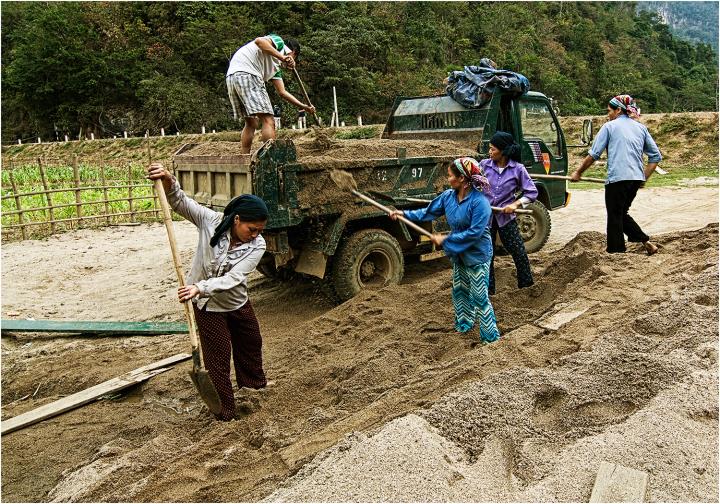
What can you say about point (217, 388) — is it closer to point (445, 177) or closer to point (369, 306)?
point (369, 306)

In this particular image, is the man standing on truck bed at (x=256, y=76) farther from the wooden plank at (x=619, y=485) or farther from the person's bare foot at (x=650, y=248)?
the wooden plank at (x=619, y=485)

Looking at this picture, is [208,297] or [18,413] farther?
[18,413]

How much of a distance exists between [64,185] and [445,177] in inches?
643

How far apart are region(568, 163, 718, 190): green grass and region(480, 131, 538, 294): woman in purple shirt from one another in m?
10.00

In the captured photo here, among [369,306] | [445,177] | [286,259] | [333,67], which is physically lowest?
[369,306]

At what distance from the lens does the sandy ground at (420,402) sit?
2.79m

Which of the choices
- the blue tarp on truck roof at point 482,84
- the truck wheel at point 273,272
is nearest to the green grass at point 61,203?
the truck wheel at point 273,272

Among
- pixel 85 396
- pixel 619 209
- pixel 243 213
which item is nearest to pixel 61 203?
pixel 85 396

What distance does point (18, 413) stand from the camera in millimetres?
4426

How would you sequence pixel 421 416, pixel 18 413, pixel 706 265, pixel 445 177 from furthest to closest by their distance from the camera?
1. pixel 445 177
2. pixel 706 265
3. pixel 18 413
4. pixel 421 416

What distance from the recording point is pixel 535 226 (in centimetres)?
781

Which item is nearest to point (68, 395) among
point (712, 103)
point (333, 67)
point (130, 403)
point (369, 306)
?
point (130, 403)

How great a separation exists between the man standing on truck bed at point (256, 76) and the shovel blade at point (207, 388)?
9.30 feet

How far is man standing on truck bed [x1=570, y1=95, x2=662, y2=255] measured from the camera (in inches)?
229
